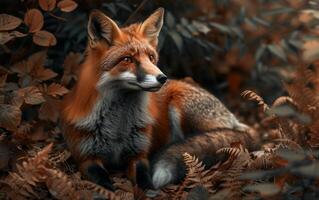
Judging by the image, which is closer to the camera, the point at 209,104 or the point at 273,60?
the point at 209,104

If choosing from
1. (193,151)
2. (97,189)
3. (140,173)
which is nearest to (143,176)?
(140,173)

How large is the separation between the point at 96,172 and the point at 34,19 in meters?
1.21

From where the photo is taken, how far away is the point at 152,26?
4.43m

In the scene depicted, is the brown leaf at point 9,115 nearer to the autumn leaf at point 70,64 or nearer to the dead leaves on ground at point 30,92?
the dead leaves on ground at point 30,92

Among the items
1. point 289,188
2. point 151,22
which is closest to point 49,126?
point 151,22

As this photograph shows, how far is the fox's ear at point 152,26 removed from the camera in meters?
4.39

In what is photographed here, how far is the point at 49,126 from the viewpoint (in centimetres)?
491

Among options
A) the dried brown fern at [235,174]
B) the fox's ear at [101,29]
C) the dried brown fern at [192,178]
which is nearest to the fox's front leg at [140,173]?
the dried brown fern at [192,178]

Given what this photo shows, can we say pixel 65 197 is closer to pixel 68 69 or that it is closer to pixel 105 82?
pixel 105 82

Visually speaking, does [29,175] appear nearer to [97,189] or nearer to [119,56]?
[97,189]

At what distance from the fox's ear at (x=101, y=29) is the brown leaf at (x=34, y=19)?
16.2 inches

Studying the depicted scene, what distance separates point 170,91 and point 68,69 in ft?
2.91

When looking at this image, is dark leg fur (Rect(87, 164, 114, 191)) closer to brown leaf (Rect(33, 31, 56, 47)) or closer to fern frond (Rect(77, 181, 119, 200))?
fern frond (Rect(77, 181, 119, 200))

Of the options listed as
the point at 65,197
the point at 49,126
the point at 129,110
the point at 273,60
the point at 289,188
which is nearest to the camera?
the point at 289,188
